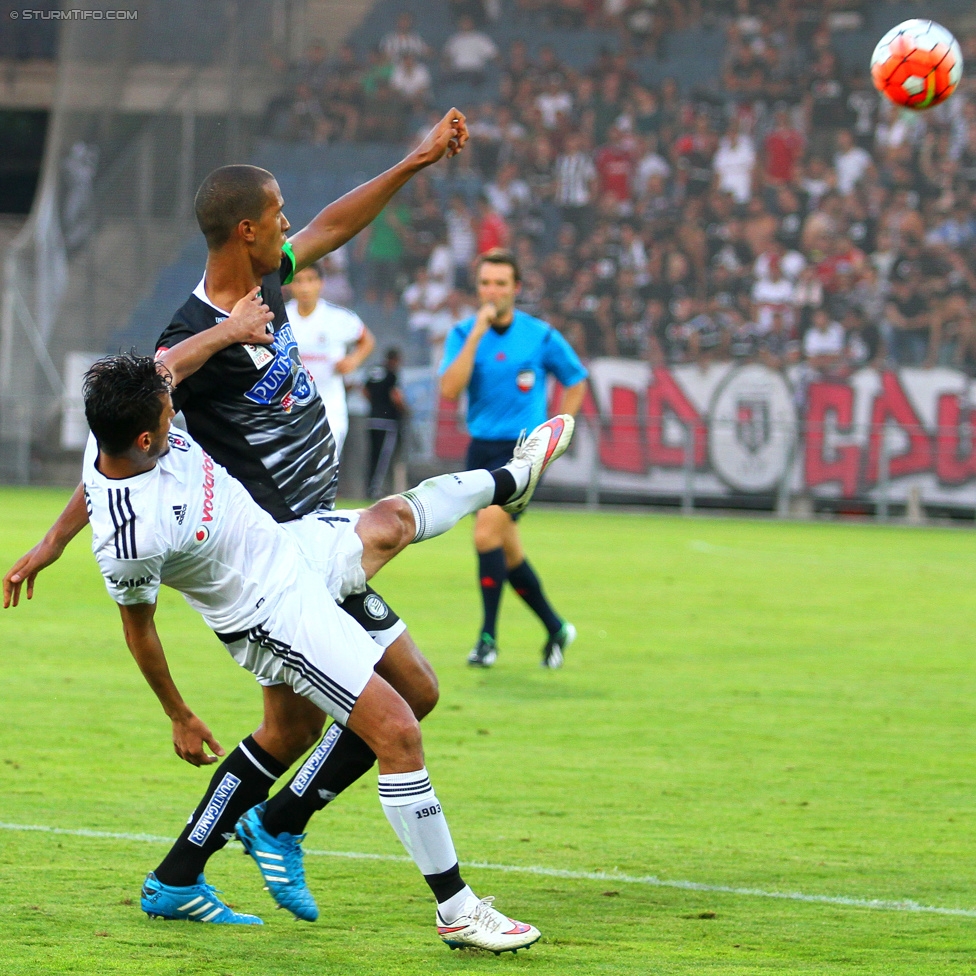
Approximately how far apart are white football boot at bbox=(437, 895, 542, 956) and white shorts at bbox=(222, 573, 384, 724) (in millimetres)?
627

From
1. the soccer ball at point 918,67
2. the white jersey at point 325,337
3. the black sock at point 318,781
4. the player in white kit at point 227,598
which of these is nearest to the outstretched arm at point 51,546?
the player in white kit at point 227,598

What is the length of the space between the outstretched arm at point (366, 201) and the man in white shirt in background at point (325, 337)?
21.8 feet

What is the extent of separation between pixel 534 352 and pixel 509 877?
18.7ft

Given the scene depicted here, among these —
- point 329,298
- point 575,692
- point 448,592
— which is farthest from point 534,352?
point 329,298

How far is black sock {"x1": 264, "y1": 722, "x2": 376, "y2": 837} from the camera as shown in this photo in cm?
509

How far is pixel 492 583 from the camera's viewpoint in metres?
10.4

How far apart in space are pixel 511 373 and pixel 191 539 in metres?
6.24

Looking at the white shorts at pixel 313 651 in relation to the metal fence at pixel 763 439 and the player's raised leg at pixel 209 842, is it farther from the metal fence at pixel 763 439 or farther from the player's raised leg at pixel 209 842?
the metal fence at pixel 763 439

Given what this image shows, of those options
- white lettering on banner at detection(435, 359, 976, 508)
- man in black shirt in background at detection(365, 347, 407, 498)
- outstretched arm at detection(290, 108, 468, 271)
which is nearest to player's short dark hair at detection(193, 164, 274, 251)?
outstretched arm at detection(290, 108, 468, 271)

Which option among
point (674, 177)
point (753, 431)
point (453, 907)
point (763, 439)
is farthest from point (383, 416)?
point (453, 907)

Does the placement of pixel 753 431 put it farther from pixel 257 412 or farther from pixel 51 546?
pixel 51 546

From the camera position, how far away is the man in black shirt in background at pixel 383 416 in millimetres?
25312

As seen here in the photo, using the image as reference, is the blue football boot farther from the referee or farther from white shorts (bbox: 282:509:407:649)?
the referee

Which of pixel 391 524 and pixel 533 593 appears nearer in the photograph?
pixel 391 524
